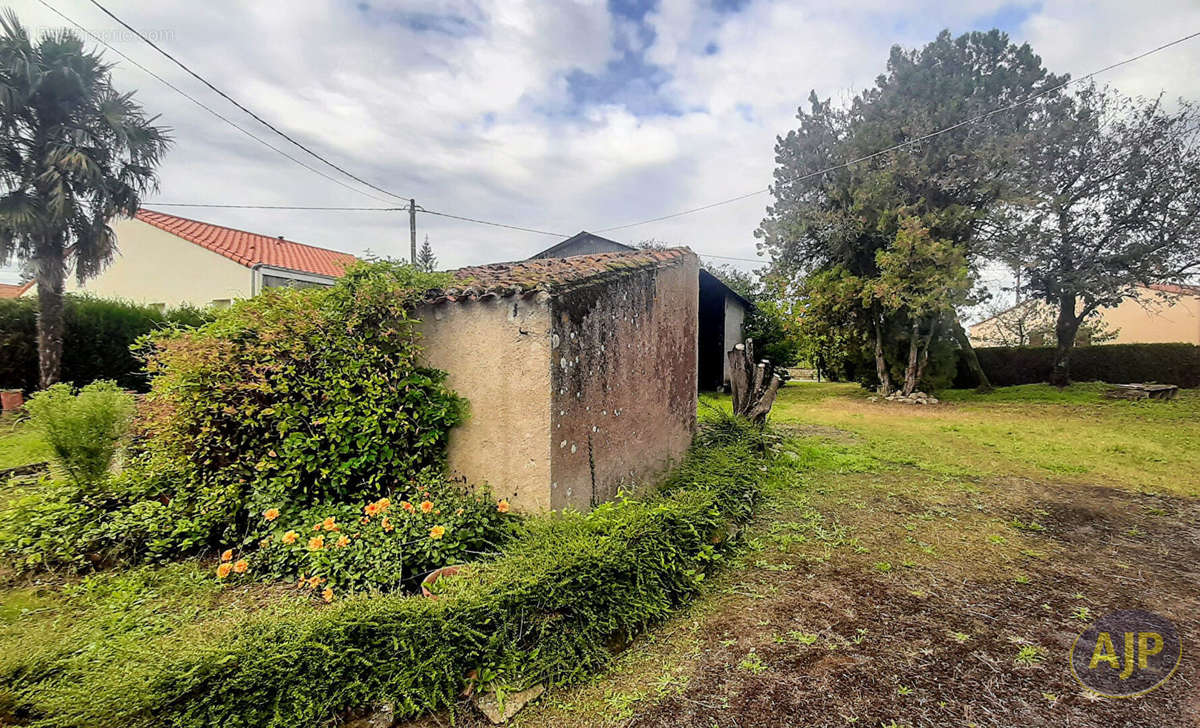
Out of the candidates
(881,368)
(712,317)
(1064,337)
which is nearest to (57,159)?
(712,317)

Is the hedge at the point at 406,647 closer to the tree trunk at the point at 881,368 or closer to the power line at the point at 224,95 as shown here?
the power line at the point at 224,95

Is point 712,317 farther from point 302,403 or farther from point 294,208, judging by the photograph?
point 302,403

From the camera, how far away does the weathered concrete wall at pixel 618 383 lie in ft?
13.7

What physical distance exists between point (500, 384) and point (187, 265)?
17.2 metres

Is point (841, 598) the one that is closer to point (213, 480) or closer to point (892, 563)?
point (892, 563)

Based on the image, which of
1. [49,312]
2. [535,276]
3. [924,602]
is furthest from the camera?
[49,312]

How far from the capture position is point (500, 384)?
4180 millimetres

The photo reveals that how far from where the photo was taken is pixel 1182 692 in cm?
283

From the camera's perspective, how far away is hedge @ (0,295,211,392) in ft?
34.5

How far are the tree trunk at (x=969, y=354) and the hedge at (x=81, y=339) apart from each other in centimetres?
2449

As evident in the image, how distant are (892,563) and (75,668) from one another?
→ 19.3 feet

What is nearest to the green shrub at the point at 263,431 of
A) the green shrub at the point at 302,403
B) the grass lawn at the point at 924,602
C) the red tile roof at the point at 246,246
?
the green shrub at the point at 302,403

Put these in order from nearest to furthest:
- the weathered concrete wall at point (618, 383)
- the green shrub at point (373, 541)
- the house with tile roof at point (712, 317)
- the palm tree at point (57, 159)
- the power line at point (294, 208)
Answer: the green shrub at point (373, 541) → the weathered concrete wall at point (618, 383) → the palm tree at point (57, 159) → the power line at point (294, 208) → the house with tile roof at point (712, 317)

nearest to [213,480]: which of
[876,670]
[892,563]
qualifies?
[876,670]
